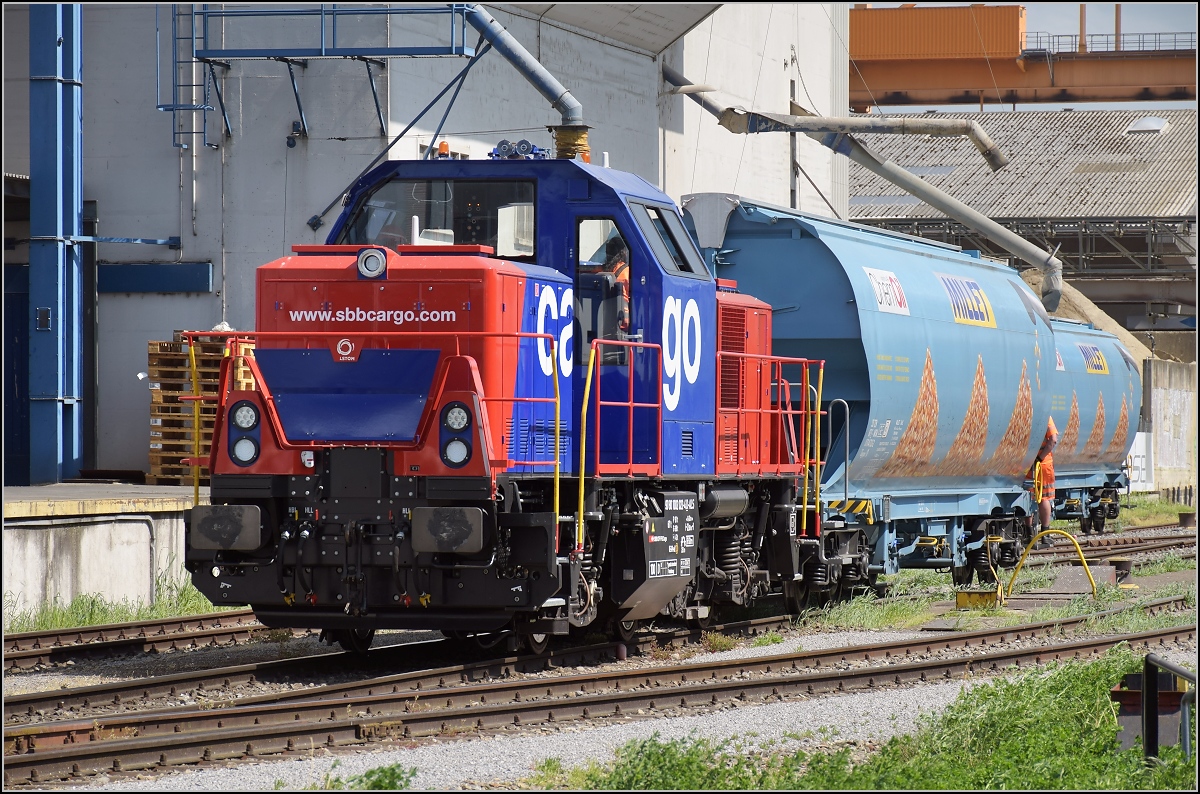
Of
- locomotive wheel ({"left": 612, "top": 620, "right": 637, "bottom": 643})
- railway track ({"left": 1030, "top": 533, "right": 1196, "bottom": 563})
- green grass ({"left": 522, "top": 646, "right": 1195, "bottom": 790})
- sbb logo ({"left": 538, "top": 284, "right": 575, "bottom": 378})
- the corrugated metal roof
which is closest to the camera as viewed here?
green grass ({"left": 522, "top": 646, "right": 1195, "bottom": 790})

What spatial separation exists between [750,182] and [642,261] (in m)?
18.4

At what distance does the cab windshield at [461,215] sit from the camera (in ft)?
34.5

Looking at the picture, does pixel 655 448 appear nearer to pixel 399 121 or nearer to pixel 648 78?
pixel 399 121

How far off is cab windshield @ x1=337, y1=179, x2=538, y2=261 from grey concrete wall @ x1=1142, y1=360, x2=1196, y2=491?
2800cm

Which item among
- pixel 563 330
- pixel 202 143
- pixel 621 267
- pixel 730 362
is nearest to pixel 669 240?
pixel 621 267

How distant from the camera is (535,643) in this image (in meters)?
10.8

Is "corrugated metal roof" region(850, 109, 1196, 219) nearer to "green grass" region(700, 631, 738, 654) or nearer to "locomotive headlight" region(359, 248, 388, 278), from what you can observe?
"green grass" region(700, 631, 738, 654)

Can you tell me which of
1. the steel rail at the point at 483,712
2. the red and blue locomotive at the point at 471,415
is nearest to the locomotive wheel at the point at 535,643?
the red and blue locomotive at the point at 471,415

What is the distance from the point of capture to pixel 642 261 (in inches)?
414

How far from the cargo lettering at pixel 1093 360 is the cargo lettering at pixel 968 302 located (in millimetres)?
8752

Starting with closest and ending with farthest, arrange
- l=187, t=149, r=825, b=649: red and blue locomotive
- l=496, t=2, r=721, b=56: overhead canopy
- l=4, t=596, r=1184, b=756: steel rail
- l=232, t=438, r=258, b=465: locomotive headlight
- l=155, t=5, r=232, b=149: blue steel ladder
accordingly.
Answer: l=4, t=596, r=1184, b=756: steel rail < l=187, t=149, r=825, b=649: red and blue locomotive < l=232, t=438, r=258, b=465: locomotive headlight < l=155, t=5, r=232, b=149: blue steel ladder < l=496, t=2, r=721, b=56: overhead canopy

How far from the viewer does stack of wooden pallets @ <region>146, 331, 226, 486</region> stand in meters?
19.8

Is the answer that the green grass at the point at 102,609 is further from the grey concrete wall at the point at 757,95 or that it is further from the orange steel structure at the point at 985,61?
the orange steel structure at the point at 985,61

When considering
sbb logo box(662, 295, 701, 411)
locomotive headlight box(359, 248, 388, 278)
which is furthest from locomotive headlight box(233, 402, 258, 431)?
sbb logo box(662, 295, 701, 411)
